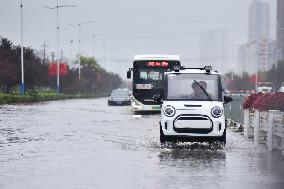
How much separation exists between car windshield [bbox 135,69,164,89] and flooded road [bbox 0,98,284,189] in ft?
61.5

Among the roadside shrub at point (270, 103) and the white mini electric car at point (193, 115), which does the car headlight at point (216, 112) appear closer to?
the white mini electric car at point (193, 115)

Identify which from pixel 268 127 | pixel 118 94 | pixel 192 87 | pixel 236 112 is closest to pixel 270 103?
pixel 268 127

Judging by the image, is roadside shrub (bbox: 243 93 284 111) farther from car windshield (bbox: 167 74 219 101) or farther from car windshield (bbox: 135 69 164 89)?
car windshield (bbox: 135 69 164 89)

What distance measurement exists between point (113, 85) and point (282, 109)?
17636 centimetres

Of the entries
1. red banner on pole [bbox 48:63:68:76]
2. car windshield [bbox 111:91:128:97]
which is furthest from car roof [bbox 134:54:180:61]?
red banner on pole [bbox 48:63:68:76]

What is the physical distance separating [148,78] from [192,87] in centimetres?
2250

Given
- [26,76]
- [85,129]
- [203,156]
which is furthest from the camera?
[26,76]

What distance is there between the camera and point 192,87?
19656 mm

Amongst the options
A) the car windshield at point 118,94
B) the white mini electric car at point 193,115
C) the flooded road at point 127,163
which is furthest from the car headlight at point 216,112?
the car windshield at point 118,94

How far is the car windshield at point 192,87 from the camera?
19.5m

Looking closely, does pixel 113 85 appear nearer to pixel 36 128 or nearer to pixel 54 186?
pixel 36 128

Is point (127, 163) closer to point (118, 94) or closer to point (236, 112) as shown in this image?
point (236, 112)

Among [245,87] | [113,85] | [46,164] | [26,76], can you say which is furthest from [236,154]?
[113,85]

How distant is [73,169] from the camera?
13633 millimetres
